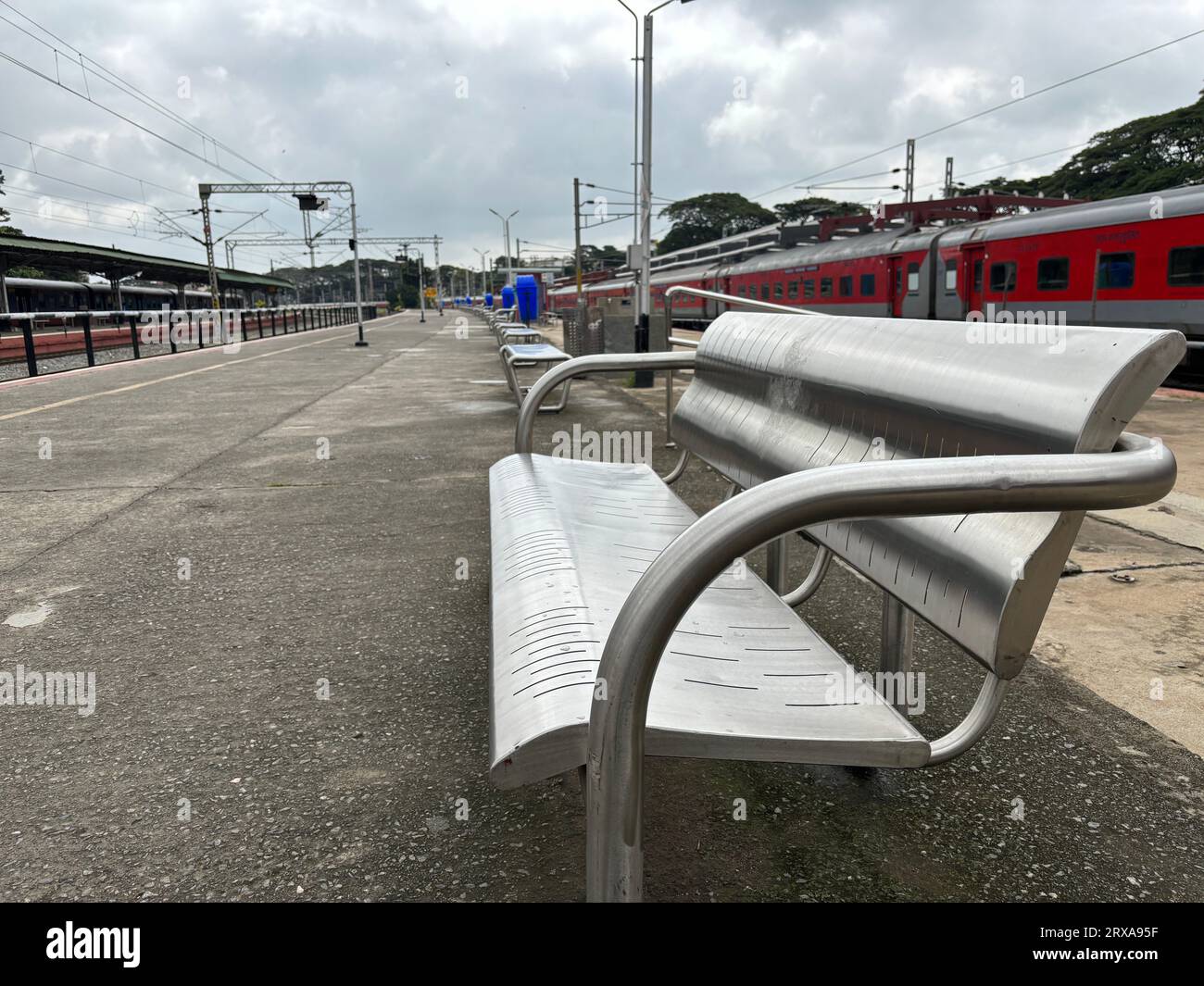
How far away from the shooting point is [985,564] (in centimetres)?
Result: 148

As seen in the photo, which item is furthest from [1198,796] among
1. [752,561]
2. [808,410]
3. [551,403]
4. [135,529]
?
[551,403]

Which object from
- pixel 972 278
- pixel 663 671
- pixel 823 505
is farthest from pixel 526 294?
pixel 823 505

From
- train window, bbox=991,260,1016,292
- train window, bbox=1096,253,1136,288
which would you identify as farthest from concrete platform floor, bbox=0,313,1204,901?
train window, bbox=991,260,1016,292

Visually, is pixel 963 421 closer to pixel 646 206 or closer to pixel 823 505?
pixel 823 505

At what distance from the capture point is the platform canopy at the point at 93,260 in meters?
25.4

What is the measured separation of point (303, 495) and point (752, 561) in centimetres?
288

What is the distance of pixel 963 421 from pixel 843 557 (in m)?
0.58

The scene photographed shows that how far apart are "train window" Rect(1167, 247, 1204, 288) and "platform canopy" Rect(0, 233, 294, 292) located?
25.9m

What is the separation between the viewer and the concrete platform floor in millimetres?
1825

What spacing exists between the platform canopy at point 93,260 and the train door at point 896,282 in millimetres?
22051

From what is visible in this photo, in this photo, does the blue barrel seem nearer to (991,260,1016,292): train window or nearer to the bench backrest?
(991,260,1016,292): train window

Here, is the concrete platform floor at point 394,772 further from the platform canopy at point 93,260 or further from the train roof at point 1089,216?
the platform canopy at point 93,260

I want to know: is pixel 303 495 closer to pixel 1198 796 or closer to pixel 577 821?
pixel 577 821

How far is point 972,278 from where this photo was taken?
1606 centimetres
